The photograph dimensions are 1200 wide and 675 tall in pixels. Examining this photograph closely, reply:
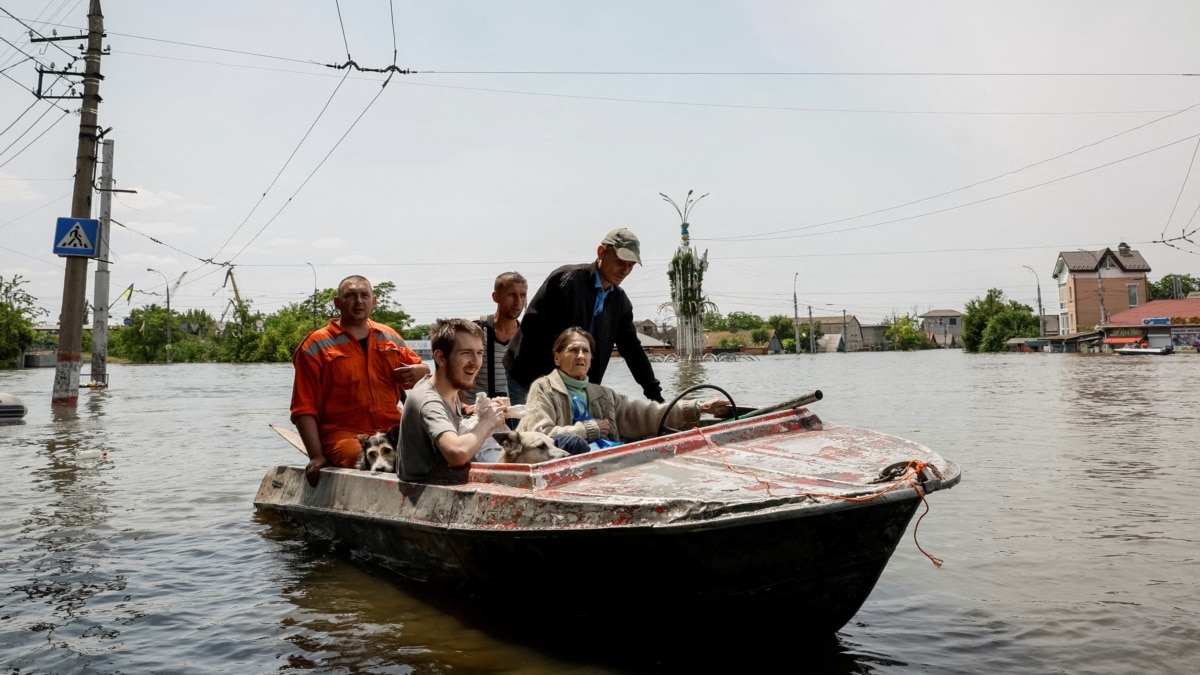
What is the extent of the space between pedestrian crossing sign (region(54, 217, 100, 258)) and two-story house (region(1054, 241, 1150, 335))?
242 ft

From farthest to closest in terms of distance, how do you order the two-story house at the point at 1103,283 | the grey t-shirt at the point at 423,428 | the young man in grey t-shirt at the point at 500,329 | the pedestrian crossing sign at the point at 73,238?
the two-story house at the point at 1103,283
the pedestrian crossing sign at the point at 73,238
the young man in grey t-shirt at the point at 500,329
the grey t-shirt at the point at 423,428

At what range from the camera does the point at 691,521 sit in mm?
3641

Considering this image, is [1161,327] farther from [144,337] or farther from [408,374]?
[144,337]

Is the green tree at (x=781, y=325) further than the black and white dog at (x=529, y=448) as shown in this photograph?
Yes

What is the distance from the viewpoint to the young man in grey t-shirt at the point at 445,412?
15.2ft

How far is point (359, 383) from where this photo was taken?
661 cm

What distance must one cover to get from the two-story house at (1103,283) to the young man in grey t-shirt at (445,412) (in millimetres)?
78558

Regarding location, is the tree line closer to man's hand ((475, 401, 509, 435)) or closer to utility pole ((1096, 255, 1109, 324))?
utility pole ((1096, 255, 1109, 324))

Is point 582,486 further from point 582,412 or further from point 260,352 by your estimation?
point 260,352

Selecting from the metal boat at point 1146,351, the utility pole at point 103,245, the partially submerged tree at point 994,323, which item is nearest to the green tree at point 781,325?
the partially submerged tree at point 994,323

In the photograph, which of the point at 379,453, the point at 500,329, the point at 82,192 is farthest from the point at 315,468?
the point at 82,192

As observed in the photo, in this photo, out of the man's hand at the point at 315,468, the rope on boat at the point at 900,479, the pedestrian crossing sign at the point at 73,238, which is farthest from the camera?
the pedestrian crossing sign at the point at 73,238

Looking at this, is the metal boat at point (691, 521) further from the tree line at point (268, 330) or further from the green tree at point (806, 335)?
the green tree at point (806, 335)

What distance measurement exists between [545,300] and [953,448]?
27.3 ft
